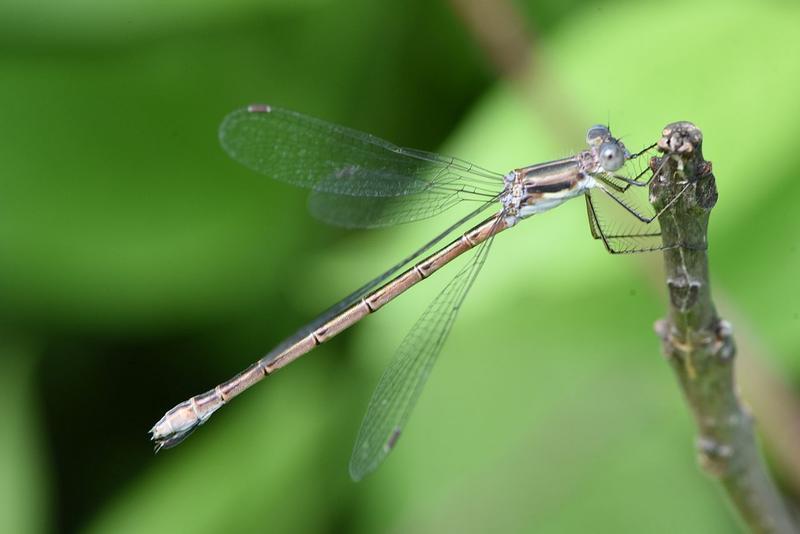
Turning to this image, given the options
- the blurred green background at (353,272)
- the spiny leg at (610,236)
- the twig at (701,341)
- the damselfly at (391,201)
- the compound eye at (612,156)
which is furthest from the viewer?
the blurred green background at (353,272)

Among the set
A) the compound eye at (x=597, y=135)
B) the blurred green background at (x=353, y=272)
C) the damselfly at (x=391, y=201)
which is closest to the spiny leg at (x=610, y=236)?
the damselfly at (x=391, y=201)

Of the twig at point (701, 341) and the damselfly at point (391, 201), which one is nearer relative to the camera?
the twig at point (701, 341)

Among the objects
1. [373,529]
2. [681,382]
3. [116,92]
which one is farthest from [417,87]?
[681,382]

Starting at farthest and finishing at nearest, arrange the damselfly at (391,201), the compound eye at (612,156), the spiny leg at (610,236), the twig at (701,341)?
the damselfly at (391,201)
the compound eye at (612,156)
the spiny leg at (610,236)
the twig at (701,341)

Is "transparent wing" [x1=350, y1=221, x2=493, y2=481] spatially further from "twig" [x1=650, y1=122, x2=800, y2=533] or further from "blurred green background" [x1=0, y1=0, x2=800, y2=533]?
"twig" [x1=650, y1=122, x2=800, y2=533]

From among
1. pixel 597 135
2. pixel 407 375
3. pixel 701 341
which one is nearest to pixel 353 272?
pixel 407 375

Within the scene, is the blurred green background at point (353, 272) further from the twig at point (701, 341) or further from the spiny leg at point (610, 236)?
the twig at point (701, 341)

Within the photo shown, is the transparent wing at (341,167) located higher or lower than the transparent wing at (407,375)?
higher

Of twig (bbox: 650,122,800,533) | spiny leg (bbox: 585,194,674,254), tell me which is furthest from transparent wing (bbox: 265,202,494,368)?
twig (bbox: 650,122,800,533)
